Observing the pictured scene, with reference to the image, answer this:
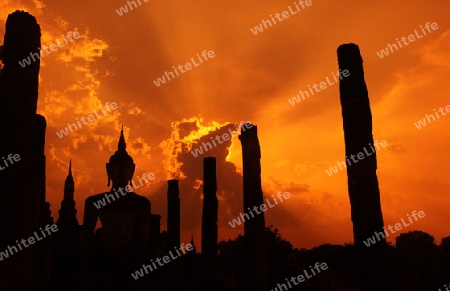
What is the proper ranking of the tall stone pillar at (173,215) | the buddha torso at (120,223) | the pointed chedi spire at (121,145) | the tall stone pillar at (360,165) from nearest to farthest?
the tall stone pillar at (360,165) < the buddha torso at (120,223) < the tall stone pillar at (173,215) < the pointed chedi spire at (121,145)

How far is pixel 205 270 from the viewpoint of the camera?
16953 millimetres

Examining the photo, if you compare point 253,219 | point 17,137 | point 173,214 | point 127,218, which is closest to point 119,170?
point 127,218

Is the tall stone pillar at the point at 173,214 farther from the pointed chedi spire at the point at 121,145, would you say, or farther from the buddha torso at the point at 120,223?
the pointed chedi spire at the point at 121,145

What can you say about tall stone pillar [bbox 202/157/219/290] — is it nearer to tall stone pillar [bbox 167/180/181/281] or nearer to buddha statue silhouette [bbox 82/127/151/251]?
buddha statue silhouette [bbox 82/127/151/251]

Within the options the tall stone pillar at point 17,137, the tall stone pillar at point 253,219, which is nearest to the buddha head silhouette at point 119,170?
the tall stone pillar at point 253,219

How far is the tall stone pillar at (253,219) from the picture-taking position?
44.1 feet

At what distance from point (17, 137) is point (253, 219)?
8263 mm

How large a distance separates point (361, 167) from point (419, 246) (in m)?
58.9

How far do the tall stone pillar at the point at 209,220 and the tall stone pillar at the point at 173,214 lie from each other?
17.5 ft

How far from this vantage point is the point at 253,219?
1400 cm

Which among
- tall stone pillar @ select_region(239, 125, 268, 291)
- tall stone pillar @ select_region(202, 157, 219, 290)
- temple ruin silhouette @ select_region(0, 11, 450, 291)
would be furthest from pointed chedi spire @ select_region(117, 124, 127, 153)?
tall stone pillar @ select_region(239, 125, 268, 291)

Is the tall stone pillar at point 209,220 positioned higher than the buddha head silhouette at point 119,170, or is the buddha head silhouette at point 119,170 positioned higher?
the buddha head silhouette at point 119,170

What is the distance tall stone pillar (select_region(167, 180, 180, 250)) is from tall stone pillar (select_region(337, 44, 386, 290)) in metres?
15.0

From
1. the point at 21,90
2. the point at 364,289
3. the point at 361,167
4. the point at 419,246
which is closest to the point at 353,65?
the point at 361,167
